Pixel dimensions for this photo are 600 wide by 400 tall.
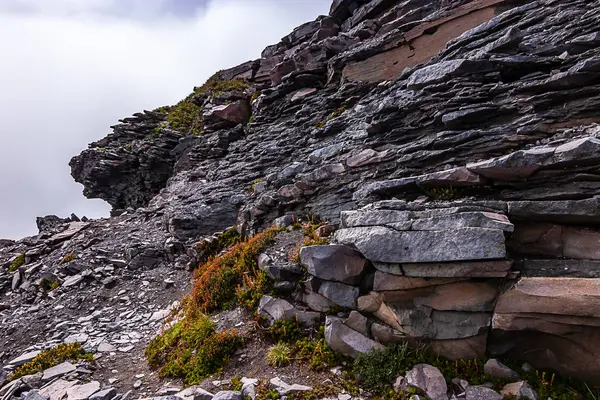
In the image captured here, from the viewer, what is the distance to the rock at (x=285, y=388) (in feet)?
23.1

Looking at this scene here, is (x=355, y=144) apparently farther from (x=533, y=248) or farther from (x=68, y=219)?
(x=68, y=219)

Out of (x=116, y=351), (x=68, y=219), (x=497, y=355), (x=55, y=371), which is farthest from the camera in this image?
(x=68, y=219)

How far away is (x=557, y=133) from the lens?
871cm

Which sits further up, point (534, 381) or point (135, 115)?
point (135, 115)

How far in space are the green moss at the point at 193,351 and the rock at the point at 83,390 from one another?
1.46 metres

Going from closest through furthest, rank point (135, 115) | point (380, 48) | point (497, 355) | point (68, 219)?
point (497, 355) → point (380, 48) → point (68, 219) → point (135, 115)

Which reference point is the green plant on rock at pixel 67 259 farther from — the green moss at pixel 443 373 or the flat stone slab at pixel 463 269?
the flat stone slab at pixel 463 269

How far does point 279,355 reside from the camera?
8258 millimetres

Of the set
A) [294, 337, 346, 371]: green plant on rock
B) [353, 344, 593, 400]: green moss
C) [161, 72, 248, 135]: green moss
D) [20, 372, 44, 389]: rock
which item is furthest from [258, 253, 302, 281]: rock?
[161, 72, 248, 135]: green moss

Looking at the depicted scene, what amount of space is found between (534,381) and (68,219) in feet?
127

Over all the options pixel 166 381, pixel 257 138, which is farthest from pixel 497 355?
pixel 257 138

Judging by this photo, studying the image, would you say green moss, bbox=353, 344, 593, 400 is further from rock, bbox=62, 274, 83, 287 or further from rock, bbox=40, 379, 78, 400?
rock, bbox=62, 274, 83, 287

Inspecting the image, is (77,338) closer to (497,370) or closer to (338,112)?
(497,370)

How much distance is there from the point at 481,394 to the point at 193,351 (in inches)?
289
